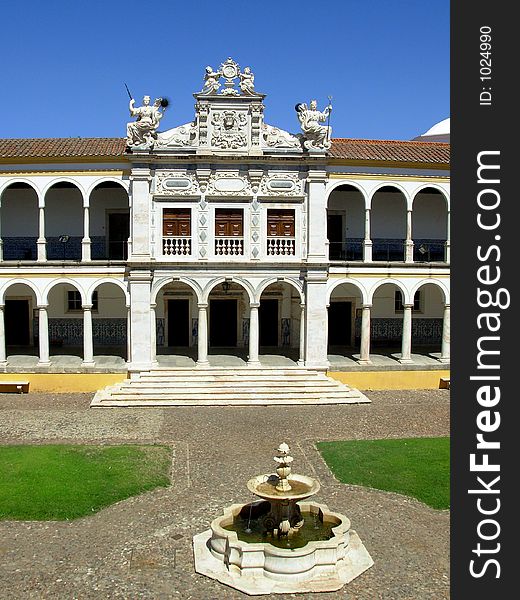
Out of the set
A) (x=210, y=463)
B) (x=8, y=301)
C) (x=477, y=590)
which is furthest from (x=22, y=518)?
(x=8, y=301)

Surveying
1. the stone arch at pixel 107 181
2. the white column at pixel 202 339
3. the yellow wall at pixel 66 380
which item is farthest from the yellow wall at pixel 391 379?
the stone arch at pixel 107 181

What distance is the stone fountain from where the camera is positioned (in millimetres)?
8391

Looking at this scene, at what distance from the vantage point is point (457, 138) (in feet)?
21.2

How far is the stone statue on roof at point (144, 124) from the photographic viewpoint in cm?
2016

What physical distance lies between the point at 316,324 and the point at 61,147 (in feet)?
34.2

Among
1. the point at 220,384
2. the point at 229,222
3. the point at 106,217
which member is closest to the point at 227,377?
the point at 220,384

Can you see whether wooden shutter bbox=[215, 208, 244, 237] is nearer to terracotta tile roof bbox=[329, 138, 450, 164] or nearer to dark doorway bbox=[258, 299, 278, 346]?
terracotta tile roof bbox=[329, 138, 450, 164]

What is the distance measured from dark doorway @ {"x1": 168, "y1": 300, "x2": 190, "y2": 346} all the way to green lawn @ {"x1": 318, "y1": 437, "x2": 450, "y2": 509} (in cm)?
1083

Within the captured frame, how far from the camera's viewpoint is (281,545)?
9.04 meters

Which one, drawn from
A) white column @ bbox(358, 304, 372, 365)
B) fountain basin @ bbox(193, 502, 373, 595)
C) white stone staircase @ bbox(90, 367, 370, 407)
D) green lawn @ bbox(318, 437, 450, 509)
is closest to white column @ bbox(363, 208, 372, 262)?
white column @ bbox(358, 304, 372, 365)

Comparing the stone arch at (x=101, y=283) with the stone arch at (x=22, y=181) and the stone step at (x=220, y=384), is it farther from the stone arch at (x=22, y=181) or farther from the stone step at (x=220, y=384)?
the stone arch at (x=22, y=181)

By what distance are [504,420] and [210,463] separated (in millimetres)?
7892

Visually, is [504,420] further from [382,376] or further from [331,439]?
[382,376]

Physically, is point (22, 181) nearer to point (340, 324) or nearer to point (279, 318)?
point (279, 318)
